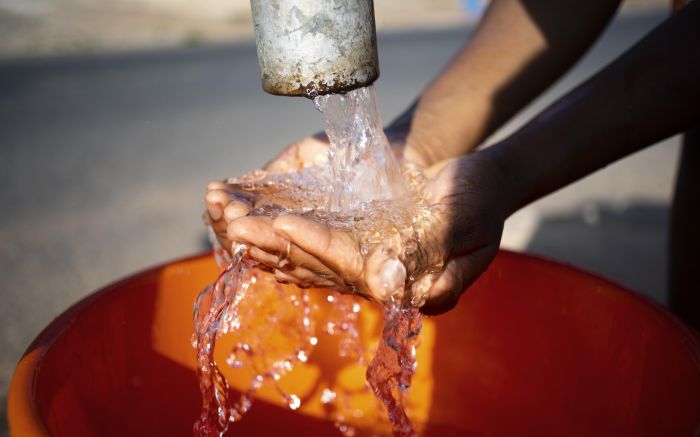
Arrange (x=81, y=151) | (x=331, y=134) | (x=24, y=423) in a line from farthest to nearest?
(x=81, y=151) < (x=331, y=134) < (x=24, y=423)

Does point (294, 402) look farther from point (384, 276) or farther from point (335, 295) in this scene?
point (384, 276)

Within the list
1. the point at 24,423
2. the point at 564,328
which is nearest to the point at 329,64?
the point at 24,423

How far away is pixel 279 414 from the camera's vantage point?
Result: 149cm

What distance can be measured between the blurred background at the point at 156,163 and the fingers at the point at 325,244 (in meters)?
1.29

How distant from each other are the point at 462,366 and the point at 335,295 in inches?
12.7

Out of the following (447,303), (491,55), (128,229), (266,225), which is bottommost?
(128,229)

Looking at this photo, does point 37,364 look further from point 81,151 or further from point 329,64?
point 81,151

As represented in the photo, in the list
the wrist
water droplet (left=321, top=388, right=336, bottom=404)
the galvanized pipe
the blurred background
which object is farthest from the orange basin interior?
the blurred background

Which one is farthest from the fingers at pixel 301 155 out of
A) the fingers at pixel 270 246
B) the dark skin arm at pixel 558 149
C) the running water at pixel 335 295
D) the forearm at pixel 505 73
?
the fingers at pixel 270 246

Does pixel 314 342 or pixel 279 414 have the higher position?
pixel 314 342

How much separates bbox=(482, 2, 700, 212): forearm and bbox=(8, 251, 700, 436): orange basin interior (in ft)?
0.77

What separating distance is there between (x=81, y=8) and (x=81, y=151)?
877 centimetres

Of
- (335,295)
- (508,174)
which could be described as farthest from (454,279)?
(335,295)

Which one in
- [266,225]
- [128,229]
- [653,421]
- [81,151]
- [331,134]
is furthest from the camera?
[81,151]
